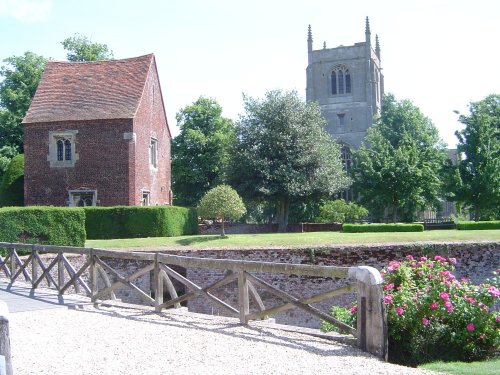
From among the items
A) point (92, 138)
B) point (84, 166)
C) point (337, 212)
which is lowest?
point (337, 212)

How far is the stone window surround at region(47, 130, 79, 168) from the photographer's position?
32.0 metres

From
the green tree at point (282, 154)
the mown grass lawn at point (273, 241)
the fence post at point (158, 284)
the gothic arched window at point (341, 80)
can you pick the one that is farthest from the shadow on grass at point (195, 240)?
the gothic arched window at point (341, 80)

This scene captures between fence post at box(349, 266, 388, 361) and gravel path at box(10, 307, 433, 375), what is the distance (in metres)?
0.20

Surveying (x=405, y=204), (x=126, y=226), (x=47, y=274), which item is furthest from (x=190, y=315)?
(x=405, y=204)

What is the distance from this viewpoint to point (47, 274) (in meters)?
14.4

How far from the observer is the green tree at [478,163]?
37.0m

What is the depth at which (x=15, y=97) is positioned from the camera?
4200 cm

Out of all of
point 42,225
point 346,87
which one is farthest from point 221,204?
point 346,87

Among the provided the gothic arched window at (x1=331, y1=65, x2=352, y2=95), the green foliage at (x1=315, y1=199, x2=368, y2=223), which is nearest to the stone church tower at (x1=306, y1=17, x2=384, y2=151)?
the gothic arched window at (x1=331, y1=65, x2=352, y2=95)

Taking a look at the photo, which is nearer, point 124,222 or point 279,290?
point 279,290

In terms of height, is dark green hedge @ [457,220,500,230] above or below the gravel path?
above

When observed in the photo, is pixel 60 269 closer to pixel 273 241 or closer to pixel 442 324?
pixel 442 324

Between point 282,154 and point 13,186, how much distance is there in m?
16.0

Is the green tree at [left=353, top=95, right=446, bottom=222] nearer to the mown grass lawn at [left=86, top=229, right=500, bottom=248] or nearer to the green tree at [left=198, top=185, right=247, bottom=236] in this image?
→ the mown grass lawn at [left=86, top=229, right=500, bottom=248]
